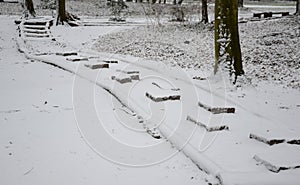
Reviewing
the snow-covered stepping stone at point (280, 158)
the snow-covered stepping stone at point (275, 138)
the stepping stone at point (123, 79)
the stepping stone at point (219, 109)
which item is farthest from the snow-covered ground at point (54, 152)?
the stepping stone at point (219, 109)

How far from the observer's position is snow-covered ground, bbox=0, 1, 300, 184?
14.9 ft

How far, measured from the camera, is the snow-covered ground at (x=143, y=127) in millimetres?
4535

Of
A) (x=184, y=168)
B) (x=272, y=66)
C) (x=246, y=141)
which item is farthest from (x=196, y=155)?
(x=272, y=66)

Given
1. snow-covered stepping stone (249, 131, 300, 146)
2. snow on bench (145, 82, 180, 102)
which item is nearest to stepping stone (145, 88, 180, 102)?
snow on bench (145, 82, 180, 102)

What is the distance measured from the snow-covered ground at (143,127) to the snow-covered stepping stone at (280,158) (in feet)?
0.04

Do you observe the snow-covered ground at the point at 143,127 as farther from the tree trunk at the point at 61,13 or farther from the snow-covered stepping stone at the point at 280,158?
the tree trunk at the point at 61,13

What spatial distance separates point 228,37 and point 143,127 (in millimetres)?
3605

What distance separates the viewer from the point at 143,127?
626 centimetres

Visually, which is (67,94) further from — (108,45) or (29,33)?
(29,33)

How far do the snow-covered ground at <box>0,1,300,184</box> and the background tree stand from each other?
16.4 inches

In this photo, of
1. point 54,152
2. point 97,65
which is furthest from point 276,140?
point 97,65

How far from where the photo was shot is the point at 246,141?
215 inches

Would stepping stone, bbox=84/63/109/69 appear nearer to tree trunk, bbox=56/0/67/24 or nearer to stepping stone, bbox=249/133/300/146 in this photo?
stepping stone, bbox=249/133/300/146

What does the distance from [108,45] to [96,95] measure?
30.9 feet
